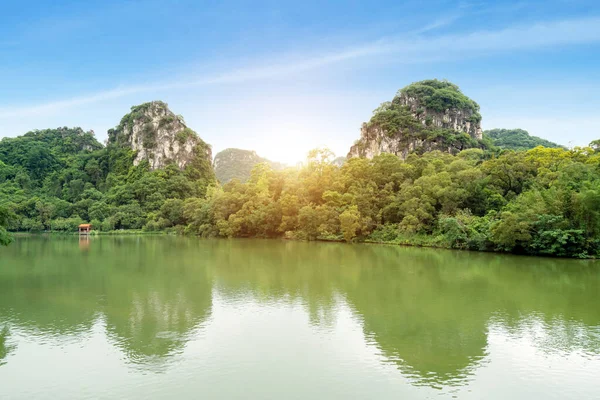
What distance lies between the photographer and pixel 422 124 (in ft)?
241

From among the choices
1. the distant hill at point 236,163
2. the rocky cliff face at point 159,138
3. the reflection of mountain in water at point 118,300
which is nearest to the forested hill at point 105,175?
the rocky cliff face at point 159,138

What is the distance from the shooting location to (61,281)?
1716cm

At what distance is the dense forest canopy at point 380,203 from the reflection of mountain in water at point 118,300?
8.19 ft

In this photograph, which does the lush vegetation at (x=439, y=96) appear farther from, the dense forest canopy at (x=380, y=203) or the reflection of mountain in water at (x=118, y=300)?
the reflection of mountain in water at (x=118, y=300)

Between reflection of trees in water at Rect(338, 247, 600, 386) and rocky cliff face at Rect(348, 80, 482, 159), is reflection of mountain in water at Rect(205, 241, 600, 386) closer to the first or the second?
reflection of trees in water at Rect(338, 247, 600, 386)

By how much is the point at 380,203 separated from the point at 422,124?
3775 cm

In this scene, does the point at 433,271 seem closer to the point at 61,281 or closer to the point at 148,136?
the point at 61,281

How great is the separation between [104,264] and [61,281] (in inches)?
227

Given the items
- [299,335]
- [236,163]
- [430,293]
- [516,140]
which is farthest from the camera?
[236,163]

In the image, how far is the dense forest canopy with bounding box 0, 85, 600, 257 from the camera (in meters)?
25.5

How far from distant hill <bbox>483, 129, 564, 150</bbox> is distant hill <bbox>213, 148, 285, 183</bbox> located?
5382 cm

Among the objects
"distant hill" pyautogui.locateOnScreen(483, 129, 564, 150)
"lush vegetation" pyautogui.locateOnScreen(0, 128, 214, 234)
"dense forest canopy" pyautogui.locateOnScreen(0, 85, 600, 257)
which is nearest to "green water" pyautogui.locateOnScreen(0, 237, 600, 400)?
"dense forest canopy" pyautogui.locateOnScreen(0, 85, 600, 257)

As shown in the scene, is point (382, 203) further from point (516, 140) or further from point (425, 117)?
point (516, 140)

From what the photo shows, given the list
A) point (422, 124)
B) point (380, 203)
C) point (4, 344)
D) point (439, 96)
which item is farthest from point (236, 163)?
point (4, 344)
